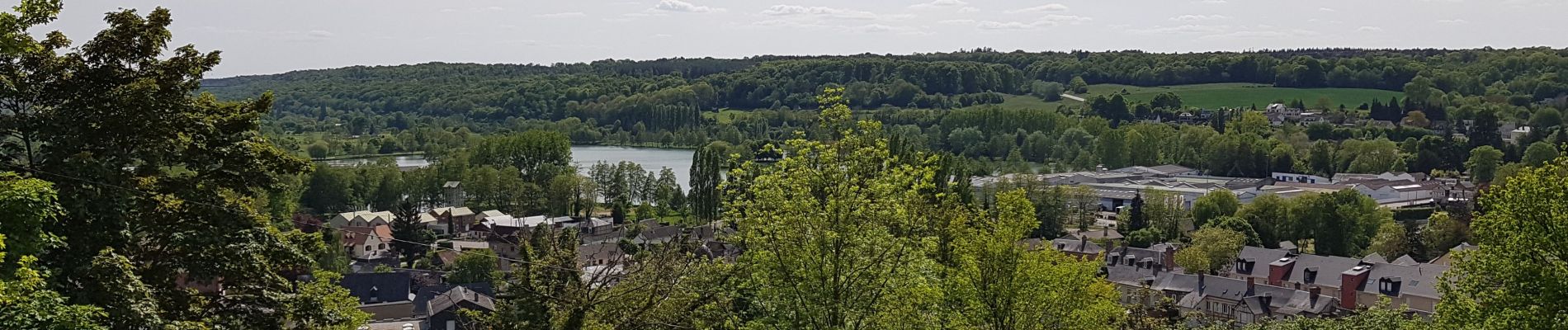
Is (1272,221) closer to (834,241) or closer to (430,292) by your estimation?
(430,292)

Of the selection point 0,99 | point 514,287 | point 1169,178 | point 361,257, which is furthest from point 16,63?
point 1169,178

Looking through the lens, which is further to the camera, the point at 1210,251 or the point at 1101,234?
the point at 1101,234

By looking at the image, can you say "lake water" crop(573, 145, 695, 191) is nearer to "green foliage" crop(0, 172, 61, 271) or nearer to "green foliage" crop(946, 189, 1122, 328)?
"green foliage" crop(946, 189, 1122, 328)

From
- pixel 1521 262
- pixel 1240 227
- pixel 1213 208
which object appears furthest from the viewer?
pixel 1213 208

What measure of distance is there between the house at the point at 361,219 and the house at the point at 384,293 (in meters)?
16.2

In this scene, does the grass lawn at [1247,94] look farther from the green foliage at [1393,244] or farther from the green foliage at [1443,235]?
the green foliage at [1393,244]

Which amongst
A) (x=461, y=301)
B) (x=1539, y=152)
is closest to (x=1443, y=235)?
(x=461, y=301)

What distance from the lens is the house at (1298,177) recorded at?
71125 mm

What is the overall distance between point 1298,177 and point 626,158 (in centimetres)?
4587

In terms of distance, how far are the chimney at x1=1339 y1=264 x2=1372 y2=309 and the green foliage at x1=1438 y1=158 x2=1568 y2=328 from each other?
24.9m

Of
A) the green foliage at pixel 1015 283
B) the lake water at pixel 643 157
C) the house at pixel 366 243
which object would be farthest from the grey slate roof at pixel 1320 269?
the lake water at pixel 643 157

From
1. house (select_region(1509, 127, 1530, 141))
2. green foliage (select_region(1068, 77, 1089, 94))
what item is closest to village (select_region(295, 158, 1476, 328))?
house (select_region(1509, 127, 1530, 141))

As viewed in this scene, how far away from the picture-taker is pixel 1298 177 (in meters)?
73.0

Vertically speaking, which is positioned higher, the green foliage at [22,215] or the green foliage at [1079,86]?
the green foliage at [22,215]
